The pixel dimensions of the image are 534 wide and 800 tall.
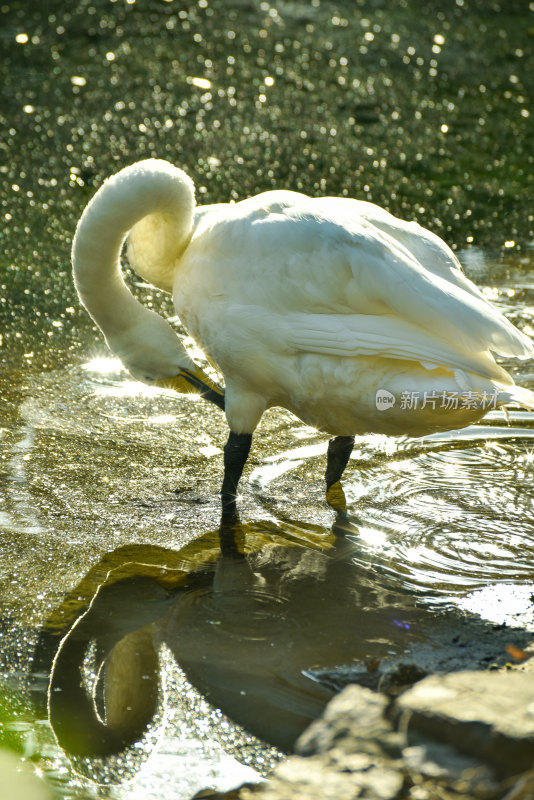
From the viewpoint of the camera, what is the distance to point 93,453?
461cm

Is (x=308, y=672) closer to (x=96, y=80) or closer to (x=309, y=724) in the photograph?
(x=309, y=724)

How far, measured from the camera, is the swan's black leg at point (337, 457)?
445 cm

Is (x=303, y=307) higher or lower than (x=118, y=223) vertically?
lower

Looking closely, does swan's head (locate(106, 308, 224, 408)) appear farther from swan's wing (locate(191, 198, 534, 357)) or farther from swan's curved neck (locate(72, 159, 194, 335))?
swan's wing (locate(191, 198, 534, 357))

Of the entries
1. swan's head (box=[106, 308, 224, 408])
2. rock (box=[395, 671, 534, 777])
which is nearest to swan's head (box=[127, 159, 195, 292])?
swan's head (box=[106, 308, 224, 408])

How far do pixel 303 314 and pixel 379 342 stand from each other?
0.36 metres

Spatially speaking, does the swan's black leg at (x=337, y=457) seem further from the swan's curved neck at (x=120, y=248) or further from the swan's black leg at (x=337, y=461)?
the swan's curved neck at (x=120, y=248)

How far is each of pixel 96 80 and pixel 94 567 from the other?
22.8ft

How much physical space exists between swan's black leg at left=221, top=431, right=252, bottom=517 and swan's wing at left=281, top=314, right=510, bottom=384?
64 cm

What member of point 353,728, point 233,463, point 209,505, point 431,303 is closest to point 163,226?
point 233,463

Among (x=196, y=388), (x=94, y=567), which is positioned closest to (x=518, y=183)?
(x=196, y=388)

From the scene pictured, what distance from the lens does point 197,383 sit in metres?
4.34

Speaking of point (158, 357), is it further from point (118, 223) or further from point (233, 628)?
point (233, 628)

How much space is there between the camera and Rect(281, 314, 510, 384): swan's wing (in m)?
3.61
